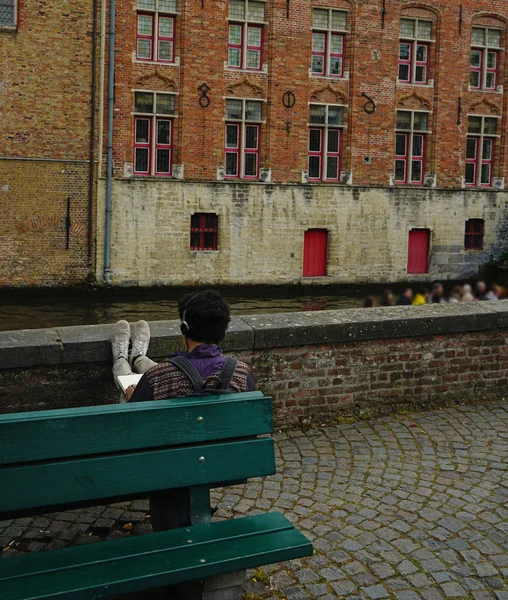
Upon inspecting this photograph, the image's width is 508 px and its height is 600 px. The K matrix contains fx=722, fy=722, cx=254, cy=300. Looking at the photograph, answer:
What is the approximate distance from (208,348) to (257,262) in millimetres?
20492

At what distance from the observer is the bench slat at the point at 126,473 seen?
8.98 feet

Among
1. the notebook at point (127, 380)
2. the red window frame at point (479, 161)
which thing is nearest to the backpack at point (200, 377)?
the notebook at point (127, 380)

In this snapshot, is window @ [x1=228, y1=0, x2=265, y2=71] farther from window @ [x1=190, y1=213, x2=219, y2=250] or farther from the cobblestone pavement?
the cobblestone pavement

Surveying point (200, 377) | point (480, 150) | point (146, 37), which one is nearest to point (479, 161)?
point (480, 150)

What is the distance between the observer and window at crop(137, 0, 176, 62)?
2203 centimetres

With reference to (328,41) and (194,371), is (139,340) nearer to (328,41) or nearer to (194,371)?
(194,371)

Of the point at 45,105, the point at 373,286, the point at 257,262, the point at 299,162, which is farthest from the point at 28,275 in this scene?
the point at 373,286

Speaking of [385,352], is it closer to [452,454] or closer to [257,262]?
[452,454]

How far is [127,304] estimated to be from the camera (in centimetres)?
2047

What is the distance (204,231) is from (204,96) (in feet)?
13.8

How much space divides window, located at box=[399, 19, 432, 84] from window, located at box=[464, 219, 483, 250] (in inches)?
218

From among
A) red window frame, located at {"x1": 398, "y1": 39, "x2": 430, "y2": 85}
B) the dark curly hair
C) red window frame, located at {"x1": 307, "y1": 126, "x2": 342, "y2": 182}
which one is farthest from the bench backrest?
red window frame, located at {"x1": 398, "y1": 39, "x2": 430, "y2": 85}

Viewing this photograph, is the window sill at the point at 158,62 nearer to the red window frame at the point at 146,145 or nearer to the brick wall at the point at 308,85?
the brick wall at the point at 308,85

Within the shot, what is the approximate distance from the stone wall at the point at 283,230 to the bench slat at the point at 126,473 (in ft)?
63.7
